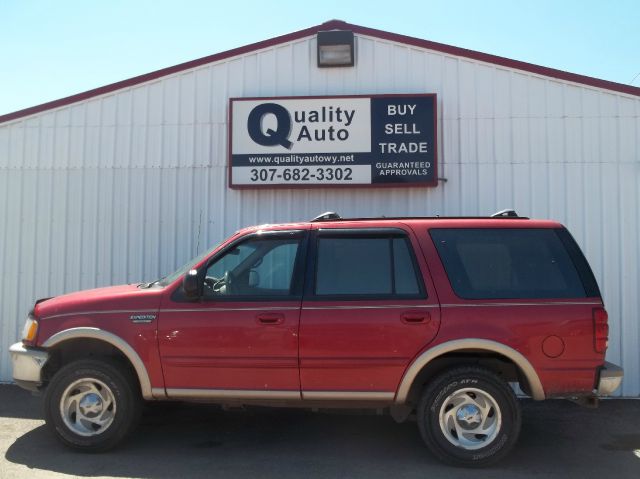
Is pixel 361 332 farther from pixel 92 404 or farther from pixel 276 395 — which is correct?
pixel 92 404

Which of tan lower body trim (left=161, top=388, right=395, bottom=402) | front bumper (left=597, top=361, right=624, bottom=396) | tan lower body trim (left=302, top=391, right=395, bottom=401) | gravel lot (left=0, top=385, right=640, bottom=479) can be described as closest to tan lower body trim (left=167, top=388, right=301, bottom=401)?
tan lower body trim (left=161, top=388, right=395, bottom=402)

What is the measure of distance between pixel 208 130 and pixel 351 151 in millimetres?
2048

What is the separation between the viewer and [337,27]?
8109mm

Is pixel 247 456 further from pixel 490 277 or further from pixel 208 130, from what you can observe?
pixel 208 130

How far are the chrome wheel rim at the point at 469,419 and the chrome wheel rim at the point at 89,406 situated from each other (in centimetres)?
295

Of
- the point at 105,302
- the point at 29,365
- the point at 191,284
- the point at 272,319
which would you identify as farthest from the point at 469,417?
the point at 29,365

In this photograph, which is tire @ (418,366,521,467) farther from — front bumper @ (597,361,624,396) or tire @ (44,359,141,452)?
tire @ (44,359,141,452)

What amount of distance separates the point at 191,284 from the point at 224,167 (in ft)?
11.4

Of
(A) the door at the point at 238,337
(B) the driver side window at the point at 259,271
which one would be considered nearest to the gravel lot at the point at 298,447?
(A) the door at the point at 238,337

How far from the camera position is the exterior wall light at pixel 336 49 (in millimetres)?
7938

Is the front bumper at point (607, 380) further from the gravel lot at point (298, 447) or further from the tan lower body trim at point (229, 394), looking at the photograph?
the tan lower body trim at point (229, 394)

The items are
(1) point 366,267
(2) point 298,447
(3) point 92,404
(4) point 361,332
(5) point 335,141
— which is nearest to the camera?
(4) point 361,332

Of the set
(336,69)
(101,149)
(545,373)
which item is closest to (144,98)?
(101,149)

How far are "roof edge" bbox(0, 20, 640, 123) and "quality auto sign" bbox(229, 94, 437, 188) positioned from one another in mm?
767
